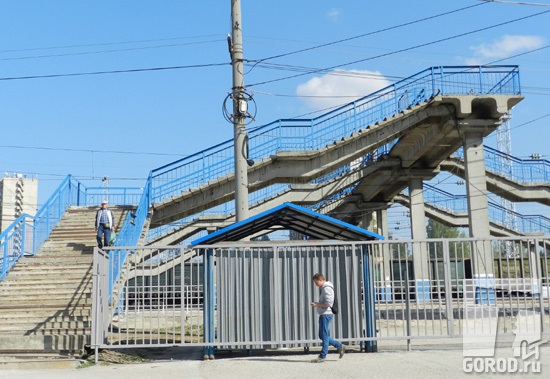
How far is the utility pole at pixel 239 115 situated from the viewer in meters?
14.9

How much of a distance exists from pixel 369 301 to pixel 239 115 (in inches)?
247

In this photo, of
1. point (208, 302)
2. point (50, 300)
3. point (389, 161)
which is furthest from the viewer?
point (389, 161)

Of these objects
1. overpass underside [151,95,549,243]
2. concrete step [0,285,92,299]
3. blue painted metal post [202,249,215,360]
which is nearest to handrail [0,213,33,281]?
concrete step [0,285,92,299]

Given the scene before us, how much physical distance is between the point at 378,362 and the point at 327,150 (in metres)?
11.6

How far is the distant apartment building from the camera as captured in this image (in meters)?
75.3

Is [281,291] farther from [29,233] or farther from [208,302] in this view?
[29,233]

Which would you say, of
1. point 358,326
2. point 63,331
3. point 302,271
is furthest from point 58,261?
point 358,326

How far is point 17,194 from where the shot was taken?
8012 cm

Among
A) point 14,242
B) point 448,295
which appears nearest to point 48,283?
point 14,242

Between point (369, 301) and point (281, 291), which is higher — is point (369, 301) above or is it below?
below

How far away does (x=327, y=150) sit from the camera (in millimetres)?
21078

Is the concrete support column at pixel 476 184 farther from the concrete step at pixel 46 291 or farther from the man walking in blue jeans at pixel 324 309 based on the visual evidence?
the concrete step at pixel 46 291

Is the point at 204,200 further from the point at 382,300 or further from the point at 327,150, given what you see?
the point at 382,300

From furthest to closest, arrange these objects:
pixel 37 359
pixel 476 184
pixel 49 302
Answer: pixel 476 184 → pixel 49 302 → pixel 37 359
